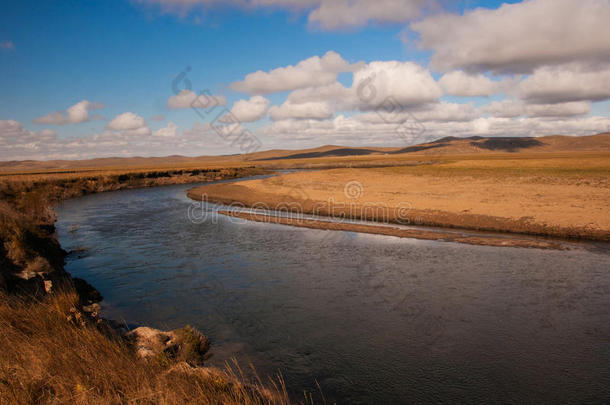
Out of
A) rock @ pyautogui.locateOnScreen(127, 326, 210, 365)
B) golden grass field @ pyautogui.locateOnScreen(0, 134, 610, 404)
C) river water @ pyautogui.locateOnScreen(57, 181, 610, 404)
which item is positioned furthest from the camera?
rock @ pyautogui.locateOnScreen(127, 326, 210, 365)

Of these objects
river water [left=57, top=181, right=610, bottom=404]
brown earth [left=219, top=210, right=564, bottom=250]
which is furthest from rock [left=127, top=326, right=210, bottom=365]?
brown earth [left=219, top=210, right=564, bottom=250]

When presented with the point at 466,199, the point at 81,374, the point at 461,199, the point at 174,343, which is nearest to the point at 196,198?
the point at 461,199

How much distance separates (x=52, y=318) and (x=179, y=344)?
103 inches

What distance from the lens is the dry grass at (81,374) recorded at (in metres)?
4.46

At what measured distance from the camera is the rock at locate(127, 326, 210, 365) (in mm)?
7605

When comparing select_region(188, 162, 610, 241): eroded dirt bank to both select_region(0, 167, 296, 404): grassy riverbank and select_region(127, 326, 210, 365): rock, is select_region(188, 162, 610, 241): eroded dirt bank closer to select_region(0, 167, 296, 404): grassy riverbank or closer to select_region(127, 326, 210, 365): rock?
select_region(127, 326, 210, 365): rock

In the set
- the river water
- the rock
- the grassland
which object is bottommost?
the river water

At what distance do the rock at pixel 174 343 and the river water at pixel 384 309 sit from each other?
438 mm

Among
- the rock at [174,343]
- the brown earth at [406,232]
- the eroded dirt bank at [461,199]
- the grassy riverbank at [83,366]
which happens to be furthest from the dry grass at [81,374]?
the eroded dirt bank at [461,199]

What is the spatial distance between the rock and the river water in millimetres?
438

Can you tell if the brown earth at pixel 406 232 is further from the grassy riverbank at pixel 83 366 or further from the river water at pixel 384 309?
the grassy riverbank at pixel 83 366

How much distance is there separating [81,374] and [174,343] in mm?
3424

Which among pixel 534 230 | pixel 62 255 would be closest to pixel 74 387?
pixel 62 255

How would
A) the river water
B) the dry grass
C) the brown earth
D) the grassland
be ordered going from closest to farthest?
1. the dry grass
2. the river water
3. the brown earth
4. the grassland
